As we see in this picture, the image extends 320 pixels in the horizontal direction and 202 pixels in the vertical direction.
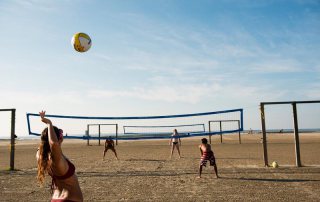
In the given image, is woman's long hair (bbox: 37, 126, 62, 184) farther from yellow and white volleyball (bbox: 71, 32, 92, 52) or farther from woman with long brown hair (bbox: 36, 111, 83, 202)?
yellow and white volleyball (bbox: 71, 32, 92, 52)

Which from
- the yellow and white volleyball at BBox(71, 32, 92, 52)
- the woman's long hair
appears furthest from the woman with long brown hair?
the yellow and white volleyball at BBox(71, 32, 92, 52)

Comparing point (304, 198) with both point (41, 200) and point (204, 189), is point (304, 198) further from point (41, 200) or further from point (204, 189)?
point (41, 200)

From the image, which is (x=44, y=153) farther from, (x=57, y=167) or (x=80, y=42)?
(x=80, y=42)

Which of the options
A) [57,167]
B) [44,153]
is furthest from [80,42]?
[57,167]

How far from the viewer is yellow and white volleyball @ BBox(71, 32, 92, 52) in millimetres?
9094

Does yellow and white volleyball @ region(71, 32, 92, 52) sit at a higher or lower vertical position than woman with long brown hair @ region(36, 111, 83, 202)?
higher

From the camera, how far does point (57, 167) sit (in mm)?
3006

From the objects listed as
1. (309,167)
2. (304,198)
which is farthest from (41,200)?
(309,167)

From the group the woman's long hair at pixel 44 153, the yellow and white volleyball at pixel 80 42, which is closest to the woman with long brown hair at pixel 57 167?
the woman's long hair at pixel 44 153

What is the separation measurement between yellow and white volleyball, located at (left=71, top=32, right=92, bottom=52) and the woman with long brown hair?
6.39 metres

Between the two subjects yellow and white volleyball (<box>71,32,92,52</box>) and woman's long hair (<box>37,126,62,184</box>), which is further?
yellow and white volleyball (<box>71,32,92,52</box>)

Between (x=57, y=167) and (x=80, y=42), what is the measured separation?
672 cm

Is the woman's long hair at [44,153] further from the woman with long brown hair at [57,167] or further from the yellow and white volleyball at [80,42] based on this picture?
the yellow and white volleyball at [80,42]

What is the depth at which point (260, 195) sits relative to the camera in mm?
6281
